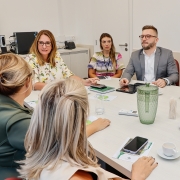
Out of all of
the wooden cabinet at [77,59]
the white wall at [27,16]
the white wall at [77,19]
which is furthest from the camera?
the white wall at [77,19]

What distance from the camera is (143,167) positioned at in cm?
104

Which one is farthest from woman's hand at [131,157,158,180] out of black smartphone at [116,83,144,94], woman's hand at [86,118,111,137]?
black smartphone at [116,83,144,94]

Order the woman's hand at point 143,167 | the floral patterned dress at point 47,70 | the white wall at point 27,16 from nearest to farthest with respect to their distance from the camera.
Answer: the woman's hand at point 143,167 → the floral patterned dress at point 47,70 → the white wall at point 27,16

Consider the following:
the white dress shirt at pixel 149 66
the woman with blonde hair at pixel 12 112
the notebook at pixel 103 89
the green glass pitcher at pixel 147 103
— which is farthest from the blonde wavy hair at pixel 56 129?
the white dress shirt at pixel 149 66

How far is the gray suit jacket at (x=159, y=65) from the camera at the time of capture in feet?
8.79

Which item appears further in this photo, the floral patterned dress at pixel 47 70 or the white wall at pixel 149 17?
the white wall at pixel 149 17

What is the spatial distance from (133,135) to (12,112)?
2.23 feet

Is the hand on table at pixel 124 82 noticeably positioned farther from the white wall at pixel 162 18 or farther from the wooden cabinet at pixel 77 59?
the wooden cabinet at pixel 77 59

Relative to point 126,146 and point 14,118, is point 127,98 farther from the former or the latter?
point 14,118

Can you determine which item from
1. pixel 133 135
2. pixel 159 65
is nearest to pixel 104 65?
pixel 159 65

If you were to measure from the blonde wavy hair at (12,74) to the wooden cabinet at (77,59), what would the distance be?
3340mm

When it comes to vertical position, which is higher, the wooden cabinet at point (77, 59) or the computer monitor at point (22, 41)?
the computer monitor at point (22, 41)

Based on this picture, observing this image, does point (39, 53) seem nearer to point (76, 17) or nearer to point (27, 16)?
point (27, 16)

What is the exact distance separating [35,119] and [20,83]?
0.37m
